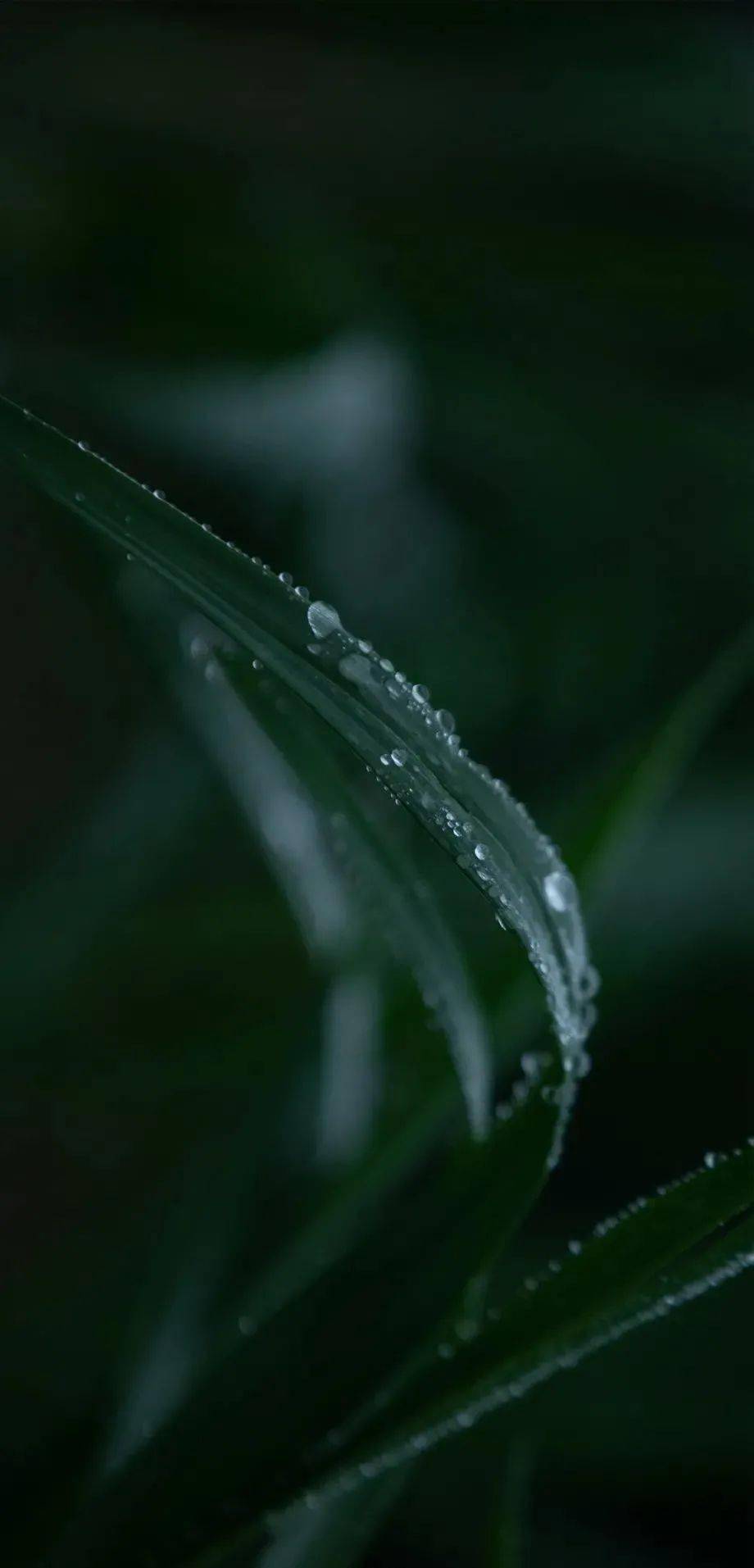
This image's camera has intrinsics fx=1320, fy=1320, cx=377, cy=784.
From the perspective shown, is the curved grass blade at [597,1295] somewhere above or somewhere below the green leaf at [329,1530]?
above

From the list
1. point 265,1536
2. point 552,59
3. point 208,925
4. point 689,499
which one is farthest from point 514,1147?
point 552,59

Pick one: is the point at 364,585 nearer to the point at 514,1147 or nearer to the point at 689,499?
the point at 689,499

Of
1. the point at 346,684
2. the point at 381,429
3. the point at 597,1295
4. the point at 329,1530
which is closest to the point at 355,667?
the point at 346,684

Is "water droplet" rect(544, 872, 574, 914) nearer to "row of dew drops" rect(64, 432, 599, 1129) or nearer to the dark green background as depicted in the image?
"row of dew drops" rect(64, 432, 599, 1129)

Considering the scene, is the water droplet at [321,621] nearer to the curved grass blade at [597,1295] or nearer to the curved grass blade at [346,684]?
the curved grass blade at [346,684]

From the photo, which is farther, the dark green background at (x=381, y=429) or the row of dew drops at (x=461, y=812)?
the dark green background at (x=381, y=429)

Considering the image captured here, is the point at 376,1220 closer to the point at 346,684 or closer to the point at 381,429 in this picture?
the point at 346,684

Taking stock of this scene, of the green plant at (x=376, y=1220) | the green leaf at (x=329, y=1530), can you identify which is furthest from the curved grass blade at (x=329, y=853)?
the green leaf at (x=329, y=1530)
